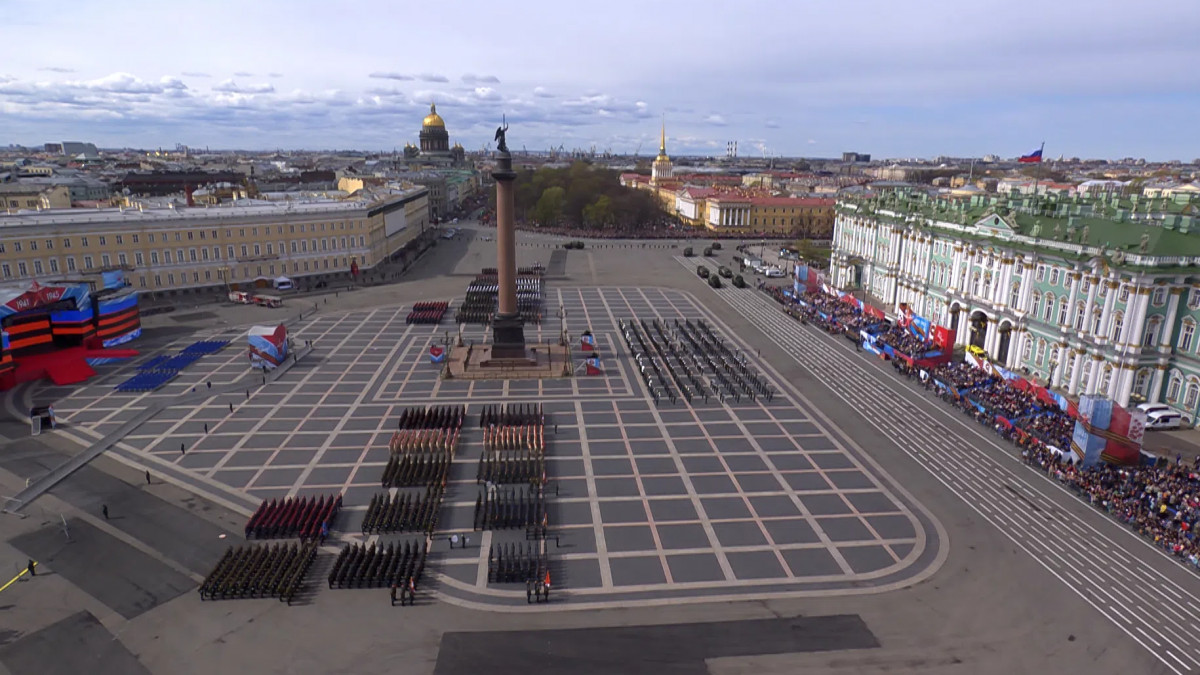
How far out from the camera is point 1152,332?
37969 millimetres

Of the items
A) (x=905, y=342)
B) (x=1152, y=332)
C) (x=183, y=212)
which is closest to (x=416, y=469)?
(x=905, y=342)

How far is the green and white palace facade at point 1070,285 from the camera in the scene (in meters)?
37.4

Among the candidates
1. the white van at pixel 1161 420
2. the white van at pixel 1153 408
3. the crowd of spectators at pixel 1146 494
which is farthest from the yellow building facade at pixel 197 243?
the white van at pixel 1161 420

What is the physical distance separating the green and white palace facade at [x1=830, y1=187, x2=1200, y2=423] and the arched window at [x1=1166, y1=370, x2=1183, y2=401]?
57mm

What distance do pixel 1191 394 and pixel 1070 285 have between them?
28.1ft

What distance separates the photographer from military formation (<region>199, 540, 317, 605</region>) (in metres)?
22.2

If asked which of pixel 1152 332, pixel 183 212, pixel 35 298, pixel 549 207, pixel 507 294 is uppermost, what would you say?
pixel 183 212

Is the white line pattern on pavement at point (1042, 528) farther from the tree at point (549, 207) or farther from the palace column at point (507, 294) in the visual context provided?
the tree at point (549, 207)

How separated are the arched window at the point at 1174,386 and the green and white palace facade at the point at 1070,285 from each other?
0.19 ft

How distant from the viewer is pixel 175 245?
6488 cm

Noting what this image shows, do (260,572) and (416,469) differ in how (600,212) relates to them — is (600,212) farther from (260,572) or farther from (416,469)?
(260,572)

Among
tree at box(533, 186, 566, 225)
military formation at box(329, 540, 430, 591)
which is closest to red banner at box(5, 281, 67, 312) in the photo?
military formation at box(329, 540, 430, 591)

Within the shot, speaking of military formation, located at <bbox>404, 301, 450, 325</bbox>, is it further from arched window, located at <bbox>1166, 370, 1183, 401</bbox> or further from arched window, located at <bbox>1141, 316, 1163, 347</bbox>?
arched window, located at <bbox>1166, 370, 1183, 401</bbox>

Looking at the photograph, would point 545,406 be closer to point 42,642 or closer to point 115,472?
point 115,472
